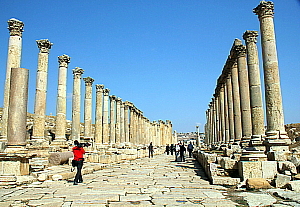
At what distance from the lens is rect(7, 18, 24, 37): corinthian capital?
17.3 metres

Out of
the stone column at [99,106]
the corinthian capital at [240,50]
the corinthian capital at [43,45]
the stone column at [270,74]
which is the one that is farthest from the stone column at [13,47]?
the corinthian capital at [240,50]

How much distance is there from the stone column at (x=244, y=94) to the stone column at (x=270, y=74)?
4656 mm

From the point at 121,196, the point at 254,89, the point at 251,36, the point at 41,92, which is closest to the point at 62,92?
the point at 41,92

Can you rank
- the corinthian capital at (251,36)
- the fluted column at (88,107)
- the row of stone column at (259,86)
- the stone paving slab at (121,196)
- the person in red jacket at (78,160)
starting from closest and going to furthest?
the stone paving slab at (121,196) < the person in red jacket at (78,160) < the row of stone column at (259,86) < the corinthian capital at (251,36) < the fluted column at (88,107)

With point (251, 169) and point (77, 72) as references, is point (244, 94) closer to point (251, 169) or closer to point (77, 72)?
point (251, 169)

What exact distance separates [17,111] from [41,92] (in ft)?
24.6

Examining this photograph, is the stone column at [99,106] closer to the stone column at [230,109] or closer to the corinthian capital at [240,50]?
the stone column at [230,109]

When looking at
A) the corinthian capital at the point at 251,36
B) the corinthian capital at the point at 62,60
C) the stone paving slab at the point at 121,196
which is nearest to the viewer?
the stone paving slab at the point at 121,196

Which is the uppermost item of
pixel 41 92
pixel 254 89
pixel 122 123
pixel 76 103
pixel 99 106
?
pixel 99 106

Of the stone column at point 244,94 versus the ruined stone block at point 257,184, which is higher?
the stone column at point 244,94

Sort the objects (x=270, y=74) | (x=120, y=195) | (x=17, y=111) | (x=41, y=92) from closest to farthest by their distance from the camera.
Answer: (x=120, y=195) < (x=17, y=111) < (x=270, y=74) < (x=41, y=92)

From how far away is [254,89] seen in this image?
15484 millimetres

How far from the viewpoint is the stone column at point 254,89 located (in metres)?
14.8

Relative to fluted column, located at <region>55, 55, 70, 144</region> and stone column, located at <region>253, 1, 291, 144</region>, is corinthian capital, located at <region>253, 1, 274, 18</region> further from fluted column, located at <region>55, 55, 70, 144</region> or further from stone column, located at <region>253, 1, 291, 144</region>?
fluted column, located at <region>55, 55, 70, 144</region>
